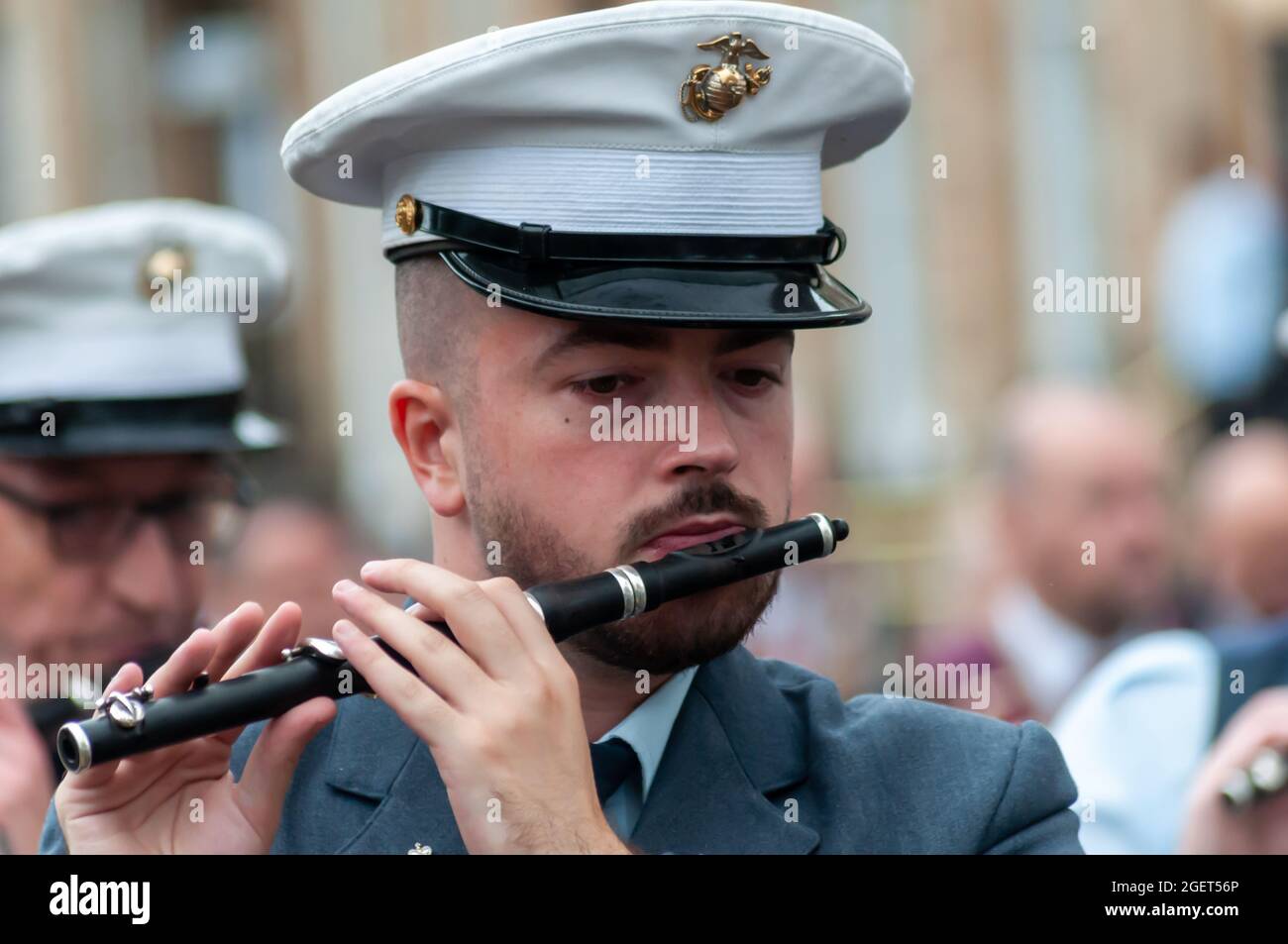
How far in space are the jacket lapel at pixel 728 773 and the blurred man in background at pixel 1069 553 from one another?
379 cm

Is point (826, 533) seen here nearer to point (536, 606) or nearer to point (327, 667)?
point (536, 606)

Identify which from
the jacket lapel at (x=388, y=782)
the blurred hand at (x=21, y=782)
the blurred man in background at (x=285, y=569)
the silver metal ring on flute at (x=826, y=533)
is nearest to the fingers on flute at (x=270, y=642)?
the jacket lapel at (x=388, y=782)

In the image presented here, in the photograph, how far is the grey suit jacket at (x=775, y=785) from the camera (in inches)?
130

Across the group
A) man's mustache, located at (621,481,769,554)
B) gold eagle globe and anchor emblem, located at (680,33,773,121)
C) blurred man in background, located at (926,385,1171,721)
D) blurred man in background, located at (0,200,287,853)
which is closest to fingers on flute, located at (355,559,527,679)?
man's mustache, located at (621,481,769,554)

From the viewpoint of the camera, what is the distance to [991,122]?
14.5 meters

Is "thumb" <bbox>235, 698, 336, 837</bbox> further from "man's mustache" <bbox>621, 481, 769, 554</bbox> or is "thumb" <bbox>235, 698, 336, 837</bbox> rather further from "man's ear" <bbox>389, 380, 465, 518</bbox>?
"man's mustache" <bbox>621, 481, 769, 554</bbox>

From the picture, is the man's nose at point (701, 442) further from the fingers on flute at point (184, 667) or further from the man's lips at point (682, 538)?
the fingers on flute at point (184, 667)

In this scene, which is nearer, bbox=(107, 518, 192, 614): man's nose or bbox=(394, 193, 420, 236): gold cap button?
bbox=(394, 193, 420, 236): gold cap button

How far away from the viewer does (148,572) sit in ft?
17.1

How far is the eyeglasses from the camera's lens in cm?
517

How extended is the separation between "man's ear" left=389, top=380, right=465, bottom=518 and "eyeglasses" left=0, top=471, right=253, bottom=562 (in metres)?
1.92

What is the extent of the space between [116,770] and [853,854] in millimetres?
1168

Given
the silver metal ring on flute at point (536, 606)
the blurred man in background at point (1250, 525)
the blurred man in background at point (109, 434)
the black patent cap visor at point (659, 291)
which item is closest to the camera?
the silver metal ring on flute at point (536, 606)
